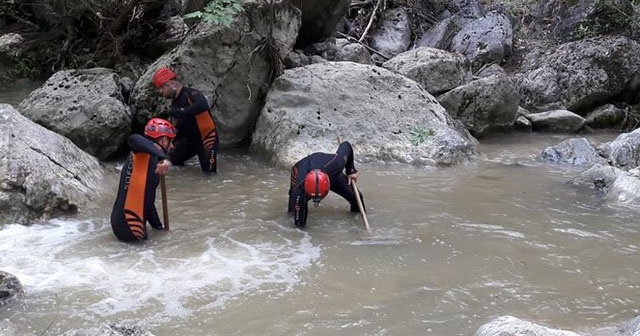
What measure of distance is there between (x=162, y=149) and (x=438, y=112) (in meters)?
4.82

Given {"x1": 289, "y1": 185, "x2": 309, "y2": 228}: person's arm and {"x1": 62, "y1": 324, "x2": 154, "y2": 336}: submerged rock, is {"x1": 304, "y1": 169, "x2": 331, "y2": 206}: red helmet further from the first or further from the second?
{"x1": 62, "y1": 324, "x2": 154, "y2": 336}: submerged rock

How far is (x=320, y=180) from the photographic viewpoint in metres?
6.26

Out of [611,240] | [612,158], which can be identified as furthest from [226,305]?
[612,158]

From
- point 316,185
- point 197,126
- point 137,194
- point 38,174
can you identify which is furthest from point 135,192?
point 197,126

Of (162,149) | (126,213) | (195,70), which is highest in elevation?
(195,70)

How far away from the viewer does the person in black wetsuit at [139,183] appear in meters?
6.12

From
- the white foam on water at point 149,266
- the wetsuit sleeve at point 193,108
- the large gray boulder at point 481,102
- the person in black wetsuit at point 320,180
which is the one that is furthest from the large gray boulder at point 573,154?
the wetsuit sleeve at point 193,108

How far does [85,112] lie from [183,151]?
4.54 feet

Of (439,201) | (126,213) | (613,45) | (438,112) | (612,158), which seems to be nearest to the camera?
(126,213)

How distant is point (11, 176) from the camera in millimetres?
6816

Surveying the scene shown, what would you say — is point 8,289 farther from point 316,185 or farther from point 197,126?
point 197,126

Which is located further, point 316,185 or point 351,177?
point 351,177

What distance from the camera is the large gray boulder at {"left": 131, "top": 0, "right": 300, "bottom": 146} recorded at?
9445mm

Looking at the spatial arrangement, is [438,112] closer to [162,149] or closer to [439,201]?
[439,201]
